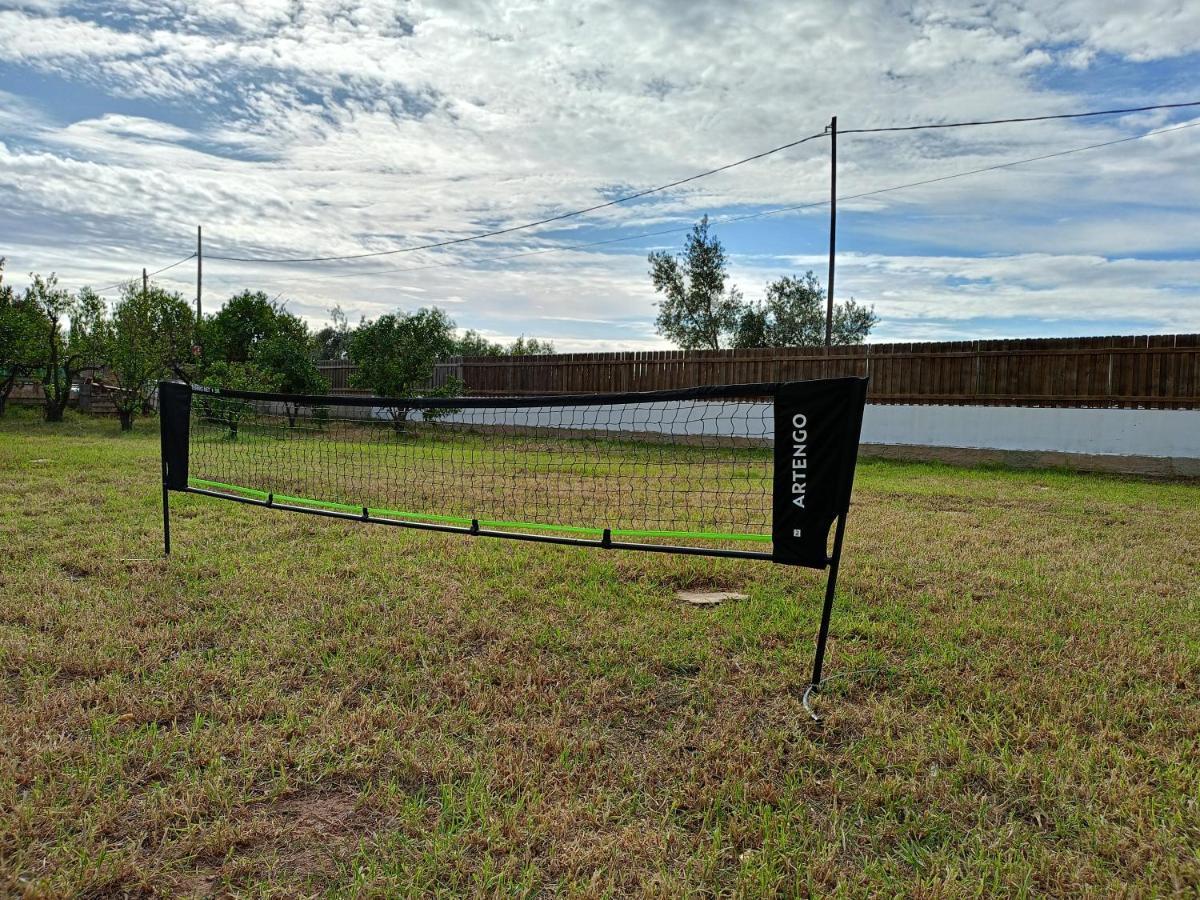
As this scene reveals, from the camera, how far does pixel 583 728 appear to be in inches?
110

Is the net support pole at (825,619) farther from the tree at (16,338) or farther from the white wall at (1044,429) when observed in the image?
the tree at (16,338)

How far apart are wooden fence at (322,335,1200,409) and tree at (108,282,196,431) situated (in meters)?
10.0

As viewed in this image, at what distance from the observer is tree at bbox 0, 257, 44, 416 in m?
16.6

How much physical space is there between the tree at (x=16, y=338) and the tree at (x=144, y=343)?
5.27 feet

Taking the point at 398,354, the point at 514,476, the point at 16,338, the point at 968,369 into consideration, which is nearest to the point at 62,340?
the point at 16,338

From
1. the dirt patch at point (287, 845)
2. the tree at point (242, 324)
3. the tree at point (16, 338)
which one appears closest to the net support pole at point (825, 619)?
the dirt patch at point (287, 845)

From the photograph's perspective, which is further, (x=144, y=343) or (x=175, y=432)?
(x=144, y=343)

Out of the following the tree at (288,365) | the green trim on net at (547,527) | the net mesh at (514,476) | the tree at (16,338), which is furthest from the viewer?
the tree at (288,365)

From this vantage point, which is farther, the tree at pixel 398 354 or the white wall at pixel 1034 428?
the tree at pixel 398 354

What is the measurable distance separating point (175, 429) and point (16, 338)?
15.8m

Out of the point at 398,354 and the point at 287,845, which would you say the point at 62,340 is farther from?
the point at 287,845

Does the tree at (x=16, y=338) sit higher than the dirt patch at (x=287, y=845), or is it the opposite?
the tree at (x=16, y=338)

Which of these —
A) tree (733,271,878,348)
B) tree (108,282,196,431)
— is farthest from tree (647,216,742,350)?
tree (108,282,196,431)

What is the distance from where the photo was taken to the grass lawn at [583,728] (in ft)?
6.77
